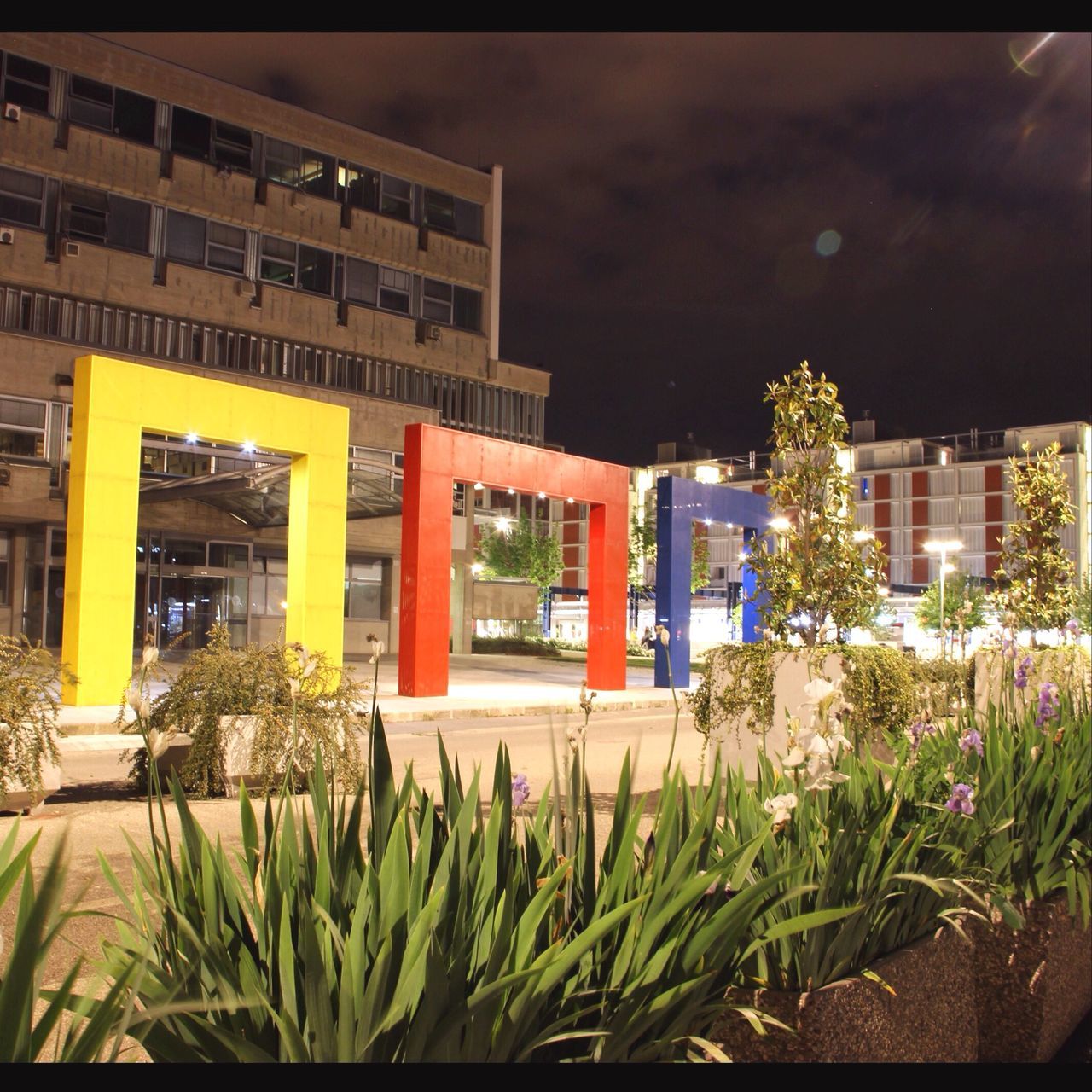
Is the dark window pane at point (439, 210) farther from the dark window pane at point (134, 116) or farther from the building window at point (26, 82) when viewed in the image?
the building window at point (26, 82)

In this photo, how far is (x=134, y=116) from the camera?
32719 mm

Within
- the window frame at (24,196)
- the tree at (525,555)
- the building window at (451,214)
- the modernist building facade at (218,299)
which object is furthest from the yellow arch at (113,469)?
the tree at (525,555)

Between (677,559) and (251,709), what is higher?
(677,559)

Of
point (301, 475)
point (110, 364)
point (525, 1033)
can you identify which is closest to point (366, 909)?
point (525, 1033)

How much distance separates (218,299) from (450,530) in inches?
683

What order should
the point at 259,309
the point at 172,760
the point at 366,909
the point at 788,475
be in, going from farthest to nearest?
the point at 259,309 → the point at 788,475 → the point at 172,760 → the point at 366,909

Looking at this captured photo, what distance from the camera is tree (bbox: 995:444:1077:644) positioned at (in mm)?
14516

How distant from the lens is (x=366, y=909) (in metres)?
2.02

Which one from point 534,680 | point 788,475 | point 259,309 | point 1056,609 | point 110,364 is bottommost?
point 534,680

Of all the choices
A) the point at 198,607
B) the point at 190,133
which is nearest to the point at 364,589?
the point at 198,607

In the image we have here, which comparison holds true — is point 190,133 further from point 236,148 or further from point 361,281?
point 361,281

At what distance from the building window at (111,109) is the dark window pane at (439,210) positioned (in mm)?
9591
